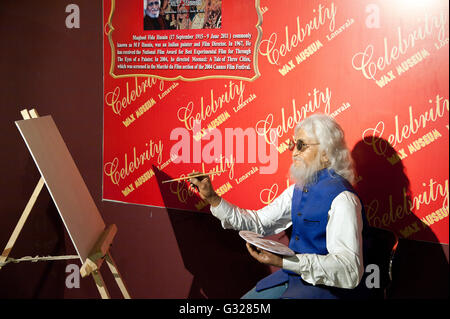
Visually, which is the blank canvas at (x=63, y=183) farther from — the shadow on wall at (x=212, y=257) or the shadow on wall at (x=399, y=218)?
the shadow on wall at (x=399, y=218)

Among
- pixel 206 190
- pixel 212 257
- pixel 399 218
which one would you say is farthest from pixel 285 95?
pixel 212 257

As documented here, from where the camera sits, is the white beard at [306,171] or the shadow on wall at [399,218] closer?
the white beard at [306,171]

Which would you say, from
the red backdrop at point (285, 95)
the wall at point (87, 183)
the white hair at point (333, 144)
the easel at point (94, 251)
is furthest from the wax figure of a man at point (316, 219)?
the easel at point (94, 251)

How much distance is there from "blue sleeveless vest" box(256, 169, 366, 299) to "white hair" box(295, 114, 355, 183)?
2.2 inches

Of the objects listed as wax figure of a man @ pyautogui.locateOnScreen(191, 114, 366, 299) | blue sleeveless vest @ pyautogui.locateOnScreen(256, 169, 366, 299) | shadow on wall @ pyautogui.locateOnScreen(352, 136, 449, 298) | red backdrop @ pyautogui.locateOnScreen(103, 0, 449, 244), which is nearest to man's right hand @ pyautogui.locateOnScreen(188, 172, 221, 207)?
wax figure of a man @ pyautogui.locateOnScreen(191, 114, 366, 299)

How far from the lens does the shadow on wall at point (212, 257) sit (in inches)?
144

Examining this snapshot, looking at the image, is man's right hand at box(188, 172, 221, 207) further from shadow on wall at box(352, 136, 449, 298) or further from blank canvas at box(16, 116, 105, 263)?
shadow on wall at box(352, 136, 449, 298)

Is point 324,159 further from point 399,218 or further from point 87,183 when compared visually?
point 87,183

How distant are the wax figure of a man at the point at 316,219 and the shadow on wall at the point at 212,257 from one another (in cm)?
38

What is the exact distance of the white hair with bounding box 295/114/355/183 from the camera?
297 centimetres

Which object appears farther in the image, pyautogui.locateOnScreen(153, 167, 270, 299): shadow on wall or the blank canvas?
pyautogui.locateOnScreen(153, 167, 270, 299): shadow on wall
